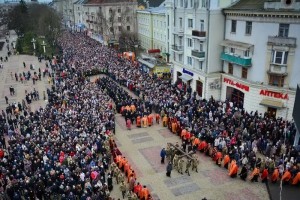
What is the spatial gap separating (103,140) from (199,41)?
1727 centimetres

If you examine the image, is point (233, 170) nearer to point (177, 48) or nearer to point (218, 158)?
point (218, 158)

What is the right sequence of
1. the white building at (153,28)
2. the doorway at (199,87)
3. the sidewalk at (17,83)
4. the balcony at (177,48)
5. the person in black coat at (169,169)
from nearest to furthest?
the person in black coat at (169,169)
the doorway at (199,87)
the sidewalk at (17,83)
the balcony at (177,48)
the white building at (153,28)

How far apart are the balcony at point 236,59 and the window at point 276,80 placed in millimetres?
2449

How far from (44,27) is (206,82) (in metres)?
51.9

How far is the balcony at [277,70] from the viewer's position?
2630 cm

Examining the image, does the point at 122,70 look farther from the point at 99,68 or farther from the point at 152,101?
the point at 152,101

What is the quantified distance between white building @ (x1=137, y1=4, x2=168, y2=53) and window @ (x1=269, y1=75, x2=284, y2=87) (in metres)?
29.3

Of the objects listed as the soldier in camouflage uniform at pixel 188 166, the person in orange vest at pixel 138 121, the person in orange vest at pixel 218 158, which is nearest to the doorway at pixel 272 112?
the person in orange vest at pixel 218 158

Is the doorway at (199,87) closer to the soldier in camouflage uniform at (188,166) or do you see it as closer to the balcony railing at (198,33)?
the balcony railing at (198,33)

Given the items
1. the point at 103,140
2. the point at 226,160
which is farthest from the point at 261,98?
the point at 103,140

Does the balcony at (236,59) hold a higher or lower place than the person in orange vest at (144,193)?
higher

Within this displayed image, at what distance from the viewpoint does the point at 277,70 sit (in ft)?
87.7

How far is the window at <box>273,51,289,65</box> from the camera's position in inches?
1025

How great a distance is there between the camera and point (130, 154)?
22.9 metres
